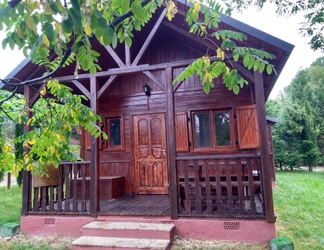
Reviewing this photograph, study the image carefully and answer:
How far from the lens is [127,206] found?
468cm

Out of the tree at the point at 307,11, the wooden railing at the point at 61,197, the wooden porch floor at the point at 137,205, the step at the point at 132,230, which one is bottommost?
the step at the point at 132,230

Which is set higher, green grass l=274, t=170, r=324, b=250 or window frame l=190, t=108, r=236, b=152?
window frame l=190, t=108, r=236, b=152

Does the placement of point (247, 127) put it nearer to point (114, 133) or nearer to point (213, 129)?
point (213, 129)

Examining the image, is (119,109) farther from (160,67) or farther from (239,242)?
(239,242)

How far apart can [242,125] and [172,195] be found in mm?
2343

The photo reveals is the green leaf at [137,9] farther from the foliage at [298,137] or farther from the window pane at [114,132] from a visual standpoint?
the foliage at [298,137]

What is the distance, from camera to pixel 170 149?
4.03 meters

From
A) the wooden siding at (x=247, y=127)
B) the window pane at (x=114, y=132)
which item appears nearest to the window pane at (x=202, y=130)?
the wooden siding at (x=247, y=127)

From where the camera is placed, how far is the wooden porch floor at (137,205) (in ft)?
13.7

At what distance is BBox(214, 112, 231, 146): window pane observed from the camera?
5.66 meters

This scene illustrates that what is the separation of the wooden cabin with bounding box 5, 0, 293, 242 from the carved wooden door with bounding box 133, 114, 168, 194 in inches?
1.0

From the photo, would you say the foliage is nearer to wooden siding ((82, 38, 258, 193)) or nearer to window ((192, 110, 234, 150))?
window ((192, 110, 234, 150))

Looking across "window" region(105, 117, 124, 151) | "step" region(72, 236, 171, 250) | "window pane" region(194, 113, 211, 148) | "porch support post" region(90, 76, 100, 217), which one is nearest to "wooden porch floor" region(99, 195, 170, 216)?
"porch support post" region(90, 76, 100, 217)

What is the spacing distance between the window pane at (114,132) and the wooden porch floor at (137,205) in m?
1.41
